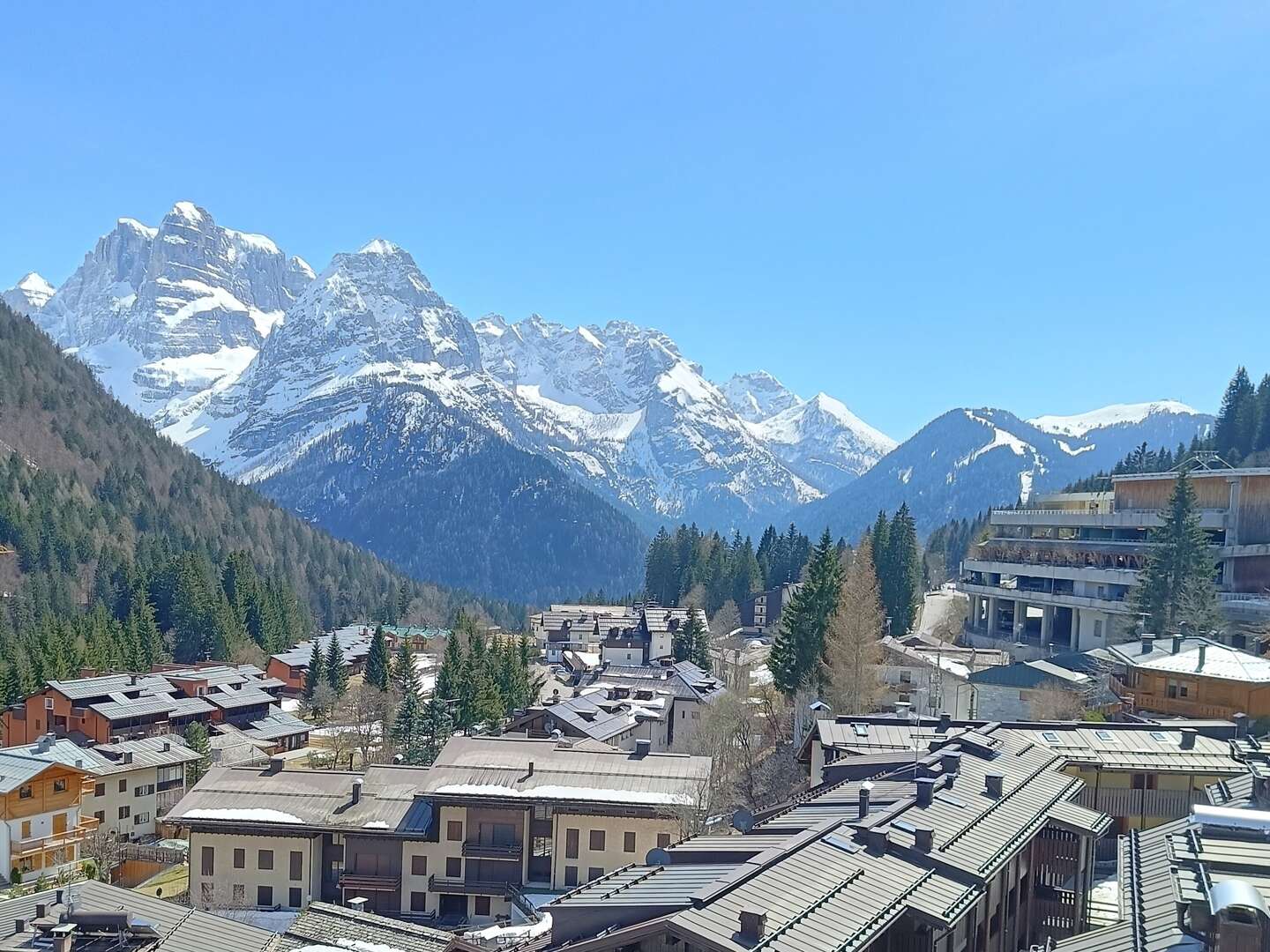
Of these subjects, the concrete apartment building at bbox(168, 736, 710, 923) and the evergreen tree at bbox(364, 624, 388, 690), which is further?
the evergreen tree at bbox(364, 624, 388, 690)

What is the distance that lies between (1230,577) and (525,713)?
49.3m

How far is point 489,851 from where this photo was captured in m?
43.7

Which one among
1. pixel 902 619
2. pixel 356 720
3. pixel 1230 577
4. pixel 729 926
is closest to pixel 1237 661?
pixel 1230 577

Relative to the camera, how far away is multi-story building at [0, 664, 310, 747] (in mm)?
74188

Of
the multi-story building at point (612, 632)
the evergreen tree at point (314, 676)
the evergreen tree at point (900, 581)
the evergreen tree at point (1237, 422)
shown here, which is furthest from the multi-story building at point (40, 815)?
the evergreen tree at point (1237, 422)

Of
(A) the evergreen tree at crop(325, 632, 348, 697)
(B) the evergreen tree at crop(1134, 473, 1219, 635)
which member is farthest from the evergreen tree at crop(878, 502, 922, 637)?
(A) the evergreen tree at crop(325, 632, 348, 697)

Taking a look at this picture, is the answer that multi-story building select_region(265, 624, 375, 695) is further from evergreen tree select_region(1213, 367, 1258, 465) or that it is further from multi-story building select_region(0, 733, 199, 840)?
evergreen tree select_region(1213, 367, 1258, 465)

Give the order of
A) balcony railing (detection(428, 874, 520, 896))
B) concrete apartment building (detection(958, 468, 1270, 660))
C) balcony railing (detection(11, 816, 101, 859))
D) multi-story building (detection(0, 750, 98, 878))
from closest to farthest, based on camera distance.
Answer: balcony railing (detection(428, 874, 520, 896))
multi-story building (detection(0, 750, 98, 878))
balcony railing (detection(11, 816, 101, 859))
concrete apartment building (detection(958, 468, 1270, 660))

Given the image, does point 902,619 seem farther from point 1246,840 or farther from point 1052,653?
point 1246,840

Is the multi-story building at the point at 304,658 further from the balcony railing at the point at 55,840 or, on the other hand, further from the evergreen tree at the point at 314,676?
the balcony railing at the point at 55,840

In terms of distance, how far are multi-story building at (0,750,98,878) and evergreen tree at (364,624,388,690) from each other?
37.0 metres

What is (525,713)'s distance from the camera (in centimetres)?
7131

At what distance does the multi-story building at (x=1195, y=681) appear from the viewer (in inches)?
1654

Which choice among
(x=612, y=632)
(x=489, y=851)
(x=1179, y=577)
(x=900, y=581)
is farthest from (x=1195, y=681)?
(x=612, y=632)
